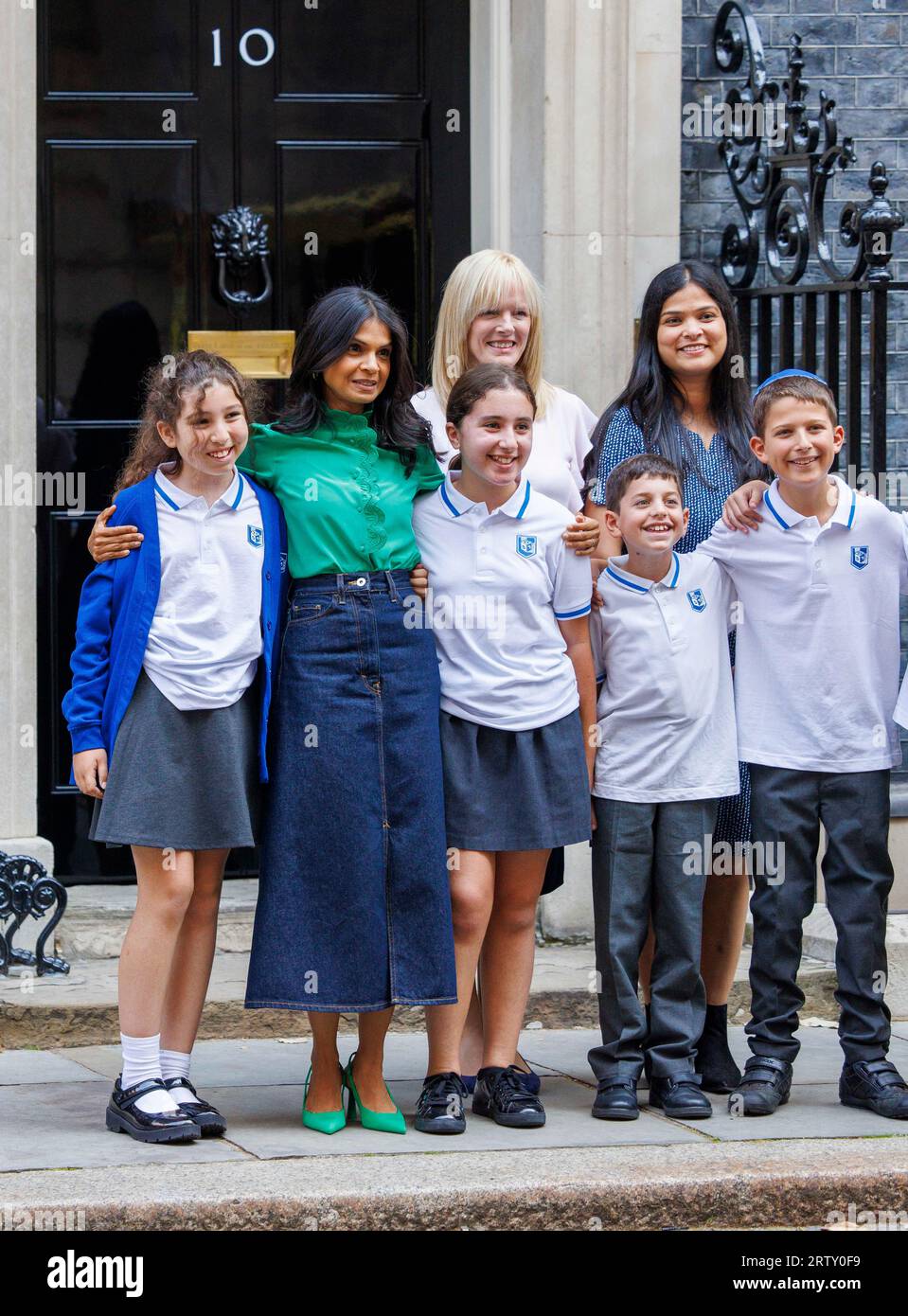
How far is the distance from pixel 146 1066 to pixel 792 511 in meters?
2.06

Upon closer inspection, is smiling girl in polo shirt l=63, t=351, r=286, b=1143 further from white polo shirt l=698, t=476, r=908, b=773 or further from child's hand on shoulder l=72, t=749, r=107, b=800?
white polo shirt l=698, t=476, r=908, b=773

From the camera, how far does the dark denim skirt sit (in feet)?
15.4

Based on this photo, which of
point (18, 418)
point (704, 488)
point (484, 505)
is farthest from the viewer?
point (18, 418)

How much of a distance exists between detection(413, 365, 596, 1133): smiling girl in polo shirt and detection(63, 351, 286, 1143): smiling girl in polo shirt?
1.48 feet

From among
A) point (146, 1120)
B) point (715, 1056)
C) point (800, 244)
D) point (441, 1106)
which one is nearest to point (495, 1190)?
point (441, 1106)

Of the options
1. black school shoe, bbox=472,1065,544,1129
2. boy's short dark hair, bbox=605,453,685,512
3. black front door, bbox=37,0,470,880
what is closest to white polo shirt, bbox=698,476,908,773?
boy's short dark hair, bbox=605,453,685,512

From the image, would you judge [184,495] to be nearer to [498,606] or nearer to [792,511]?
[498,606]

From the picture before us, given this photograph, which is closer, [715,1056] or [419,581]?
[419,581]

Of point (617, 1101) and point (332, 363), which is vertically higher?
point (332, 363)

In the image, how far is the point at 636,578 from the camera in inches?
197

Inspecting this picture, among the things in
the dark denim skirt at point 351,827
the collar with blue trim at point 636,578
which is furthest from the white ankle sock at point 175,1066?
the collar with blue trim at point 636,578

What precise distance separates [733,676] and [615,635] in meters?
0.38

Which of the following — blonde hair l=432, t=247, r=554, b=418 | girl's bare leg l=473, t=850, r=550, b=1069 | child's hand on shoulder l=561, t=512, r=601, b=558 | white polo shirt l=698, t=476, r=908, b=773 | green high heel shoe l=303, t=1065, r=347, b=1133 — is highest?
blonde hair l=432, t=247, r=554, b=418

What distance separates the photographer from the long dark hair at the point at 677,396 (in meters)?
5.20
